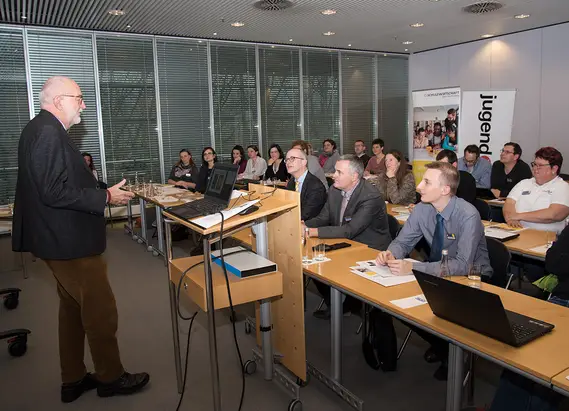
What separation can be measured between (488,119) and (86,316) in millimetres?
8512

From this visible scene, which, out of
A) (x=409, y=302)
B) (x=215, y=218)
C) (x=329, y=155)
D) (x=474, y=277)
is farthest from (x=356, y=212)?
(x=329, y=155)

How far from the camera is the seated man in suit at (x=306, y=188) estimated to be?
4492 mm

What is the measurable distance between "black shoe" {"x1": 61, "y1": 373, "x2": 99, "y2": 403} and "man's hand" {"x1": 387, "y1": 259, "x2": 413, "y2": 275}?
6.36 feet

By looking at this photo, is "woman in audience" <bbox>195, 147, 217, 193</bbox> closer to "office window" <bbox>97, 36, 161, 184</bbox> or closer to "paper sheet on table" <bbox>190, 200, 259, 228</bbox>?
"office window" <bbox>97, 36, 161, 184</bbox>

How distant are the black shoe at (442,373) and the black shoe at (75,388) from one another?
2129mm

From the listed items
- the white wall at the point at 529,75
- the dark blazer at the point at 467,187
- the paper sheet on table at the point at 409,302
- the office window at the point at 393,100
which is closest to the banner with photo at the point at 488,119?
the white wall at the point at 529,75

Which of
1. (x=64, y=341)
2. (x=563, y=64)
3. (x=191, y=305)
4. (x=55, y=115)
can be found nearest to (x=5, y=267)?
(x=191, y=305)

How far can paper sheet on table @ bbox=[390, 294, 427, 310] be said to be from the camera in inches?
86.0

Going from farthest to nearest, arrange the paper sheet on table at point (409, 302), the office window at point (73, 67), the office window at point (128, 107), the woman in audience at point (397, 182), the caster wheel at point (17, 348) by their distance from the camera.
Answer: the office window at point (128, 107)
the office window at point (73, 67)
the woman in audience at point (397, 182)
the caster wheel at point (17, 348)
the paper sheet on table at point (409, 302)

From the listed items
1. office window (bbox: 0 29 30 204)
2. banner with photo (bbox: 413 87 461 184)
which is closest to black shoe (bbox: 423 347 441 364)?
banner with photo (bbox: 413 87 461 184)

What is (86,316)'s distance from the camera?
2.66m

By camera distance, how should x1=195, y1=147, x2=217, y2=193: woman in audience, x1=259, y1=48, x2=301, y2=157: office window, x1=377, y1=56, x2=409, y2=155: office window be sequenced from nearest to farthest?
x1=195, y1=147, x2=217, y2=193: woman in audience
x1=259, y1=48, x2=301, y2=157: office window
x1=377, y1=56, x2=409, y2=155: office window

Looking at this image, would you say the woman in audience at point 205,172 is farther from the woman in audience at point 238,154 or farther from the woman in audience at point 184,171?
the woman in audience at point 238,154

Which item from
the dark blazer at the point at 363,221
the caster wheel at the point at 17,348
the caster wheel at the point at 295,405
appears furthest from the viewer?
the dark blazer at the point at 363,221
